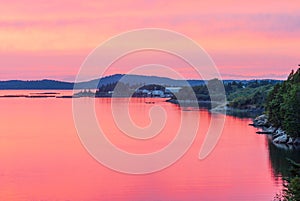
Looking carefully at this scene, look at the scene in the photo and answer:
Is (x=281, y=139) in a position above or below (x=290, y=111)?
below

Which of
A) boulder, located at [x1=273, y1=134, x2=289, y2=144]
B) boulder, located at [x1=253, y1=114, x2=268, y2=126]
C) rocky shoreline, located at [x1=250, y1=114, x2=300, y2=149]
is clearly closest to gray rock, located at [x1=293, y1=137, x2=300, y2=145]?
rocky shoreline, located at [x1=250, y1=114, x2=300, y2=149]

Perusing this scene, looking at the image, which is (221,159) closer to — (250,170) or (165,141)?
(250,170)

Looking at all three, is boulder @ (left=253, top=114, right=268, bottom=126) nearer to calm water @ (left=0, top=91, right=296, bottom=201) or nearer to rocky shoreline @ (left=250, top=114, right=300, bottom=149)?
rocky shoreline @ (left=250, top=114, right=300, bottom=149)

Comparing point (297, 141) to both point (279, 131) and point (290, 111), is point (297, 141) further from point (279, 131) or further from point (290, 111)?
point (279, 131)

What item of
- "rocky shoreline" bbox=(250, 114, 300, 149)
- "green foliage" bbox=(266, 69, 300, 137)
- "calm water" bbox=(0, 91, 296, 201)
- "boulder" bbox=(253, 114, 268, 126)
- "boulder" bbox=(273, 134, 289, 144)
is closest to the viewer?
"calm water" bbox=(0, 91, 296, 201)

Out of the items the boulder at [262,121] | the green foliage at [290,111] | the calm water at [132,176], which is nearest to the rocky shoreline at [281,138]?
the green foliage at [290,111]

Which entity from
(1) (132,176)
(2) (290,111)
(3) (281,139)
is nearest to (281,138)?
(3) (281,139)

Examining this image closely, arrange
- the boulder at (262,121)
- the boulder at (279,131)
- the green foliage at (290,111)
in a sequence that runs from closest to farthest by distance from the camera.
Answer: the green foliage at (290,111), the boulder at (279,131), the boulder at (262,121)

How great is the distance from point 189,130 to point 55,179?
2513 cm

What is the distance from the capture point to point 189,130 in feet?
163

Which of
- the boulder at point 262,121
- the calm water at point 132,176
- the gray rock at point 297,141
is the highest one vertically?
the boulder at point 262,121

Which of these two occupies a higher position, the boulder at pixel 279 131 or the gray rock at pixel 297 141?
the boulder at pixel 279 131

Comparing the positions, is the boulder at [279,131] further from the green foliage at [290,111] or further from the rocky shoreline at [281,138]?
the green foliage at [290,111]

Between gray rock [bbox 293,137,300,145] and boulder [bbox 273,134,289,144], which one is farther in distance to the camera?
boulder [bbox 273,134,289,144]
